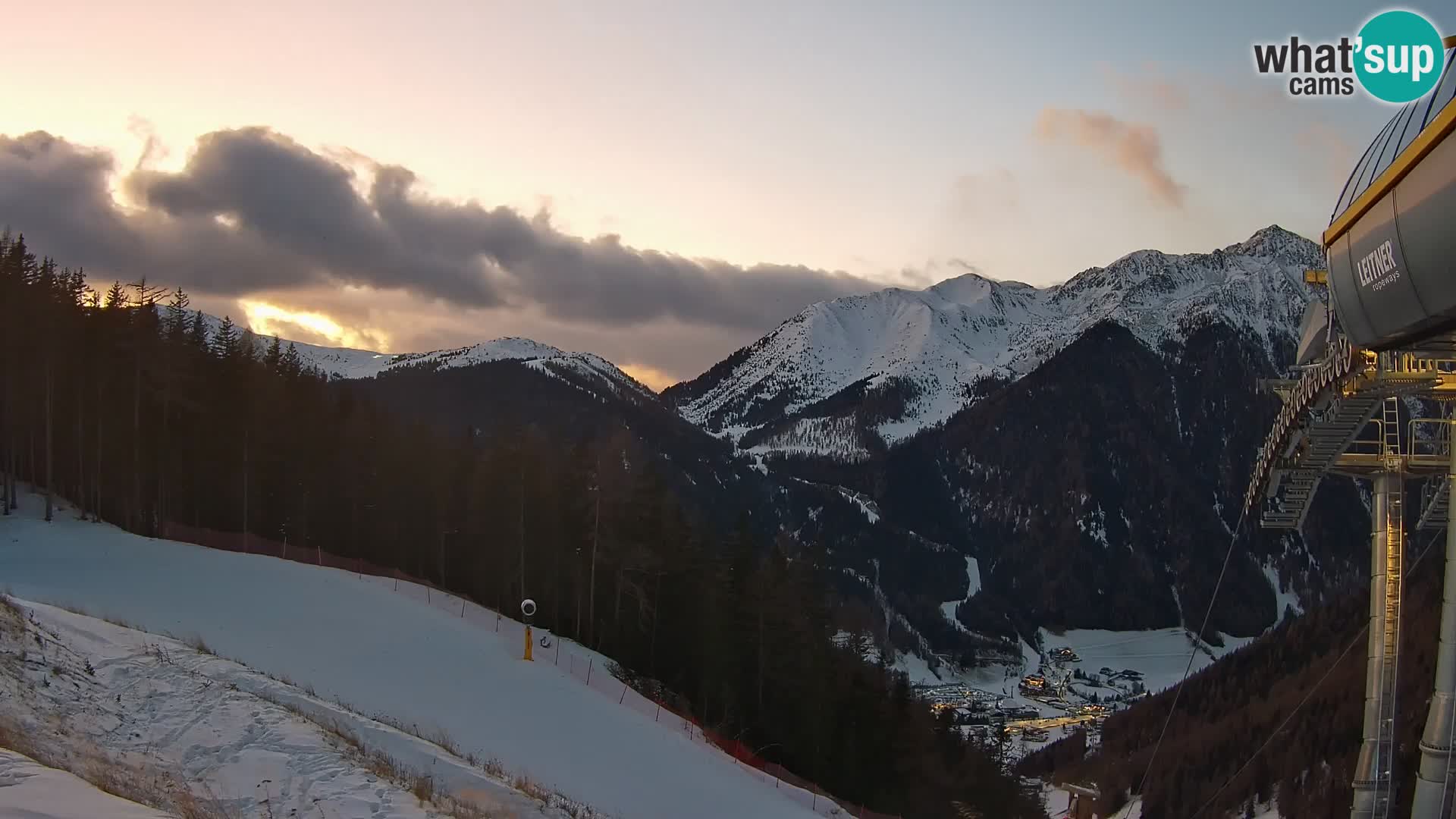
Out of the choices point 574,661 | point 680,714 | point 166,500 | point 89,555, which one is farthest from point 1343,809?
point 166,500

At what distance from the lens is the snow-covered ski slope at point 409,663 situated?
19609 mm

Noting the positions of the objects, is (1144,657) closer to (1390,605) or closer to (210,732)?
(1390,605)

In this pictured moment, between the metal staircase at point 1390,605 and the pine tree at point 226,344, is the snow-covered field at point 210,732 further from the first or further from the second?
the pine tree at point 226,344

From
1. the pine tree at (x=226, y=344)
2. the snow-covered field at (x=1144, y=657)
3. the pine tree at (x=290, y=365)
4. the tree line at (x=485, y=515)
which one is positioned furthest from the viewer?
the snow-covered field at (x=1144, y=657)

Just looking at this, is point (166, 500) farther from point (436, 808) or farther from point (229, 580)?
point (436, 808)

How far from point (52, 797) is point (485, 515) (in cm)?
3890

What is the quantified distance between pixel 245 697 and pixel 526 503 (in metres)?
31.8

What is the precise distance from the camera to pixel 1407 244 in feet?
19.0

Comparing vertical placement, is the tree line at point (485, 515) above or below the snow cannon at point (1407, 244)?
below

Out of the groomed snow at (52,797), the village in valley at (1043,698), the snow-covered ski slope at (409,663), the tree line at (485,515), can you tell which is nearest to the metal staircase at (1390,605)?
the snow-covered ski slope at (409,663)

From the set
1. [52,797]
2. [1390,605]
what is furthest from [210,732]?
[1390,605]

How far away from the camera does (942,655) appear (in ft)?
529

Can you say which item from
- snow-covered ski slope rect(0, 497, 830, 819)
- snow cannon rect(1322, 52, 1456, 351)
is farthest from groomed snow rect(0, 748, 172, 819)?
snow cannon rect(1322, 52, 1456, 351)

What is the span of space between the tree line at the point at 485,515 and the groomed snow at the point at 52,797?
29.8 meters
